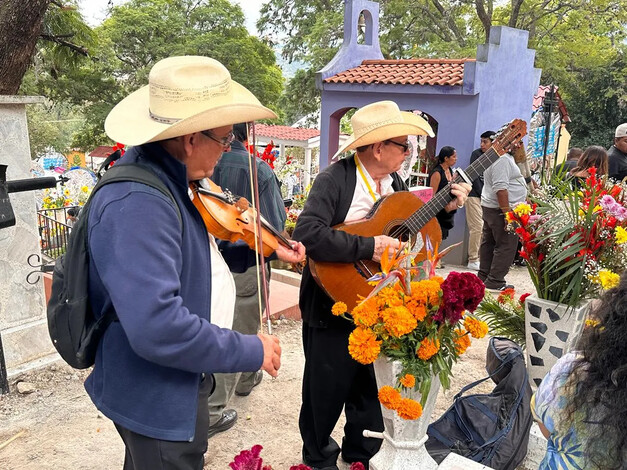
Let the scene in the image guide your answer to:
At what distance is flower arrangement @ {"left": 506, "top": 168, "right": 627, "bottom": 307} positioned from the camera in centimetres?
316

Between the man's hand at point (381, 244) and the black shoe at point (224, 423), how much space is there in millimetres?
1482

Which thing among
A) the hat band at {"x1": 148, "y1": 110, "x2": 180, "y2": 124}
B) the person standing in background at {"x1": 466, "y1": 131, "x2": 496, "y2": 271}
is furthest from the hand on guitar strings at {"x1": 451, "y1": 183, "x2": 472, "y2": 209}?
the person standing in background at {"x1": 466, "y1": 131, "x2": 496, "y2": 271}

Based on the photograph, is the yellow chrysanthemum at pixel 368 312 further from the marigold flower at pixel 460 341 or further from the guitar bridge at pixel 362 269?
the guitar bridge at pixel 362 269

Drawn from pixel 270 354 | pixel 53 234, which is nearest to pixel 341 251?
pixel 270 354

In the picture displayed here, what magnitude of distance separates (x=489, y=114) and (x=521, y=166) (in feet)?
5.01

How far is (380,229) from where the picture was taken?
2.76 meters

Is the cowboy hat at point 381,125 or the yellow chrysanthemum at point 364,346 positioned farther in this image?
the cowboy hat at point 381,125

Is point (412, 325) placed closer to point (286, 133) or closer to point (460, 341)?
point (460, 341)

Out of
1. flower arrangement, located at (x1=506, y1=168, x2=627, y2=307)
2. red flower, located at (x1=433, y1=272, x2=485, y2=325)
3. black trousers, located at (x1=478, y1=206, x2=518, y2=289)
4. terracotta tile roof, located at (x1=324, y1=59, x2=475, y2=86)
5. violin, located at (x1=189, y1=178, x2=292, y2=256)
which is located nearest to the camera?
violin, located at (x1=189, y1=178, x2=292, y2=256)

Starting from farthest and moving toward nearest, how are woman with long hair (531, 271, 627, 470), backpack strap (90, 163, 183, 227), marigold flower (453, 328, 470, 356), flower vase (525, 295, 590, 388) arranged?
1. flower vase (525, 295, 590, 388)
2. marigold flower (453, 328, 470, 356)
3. backpack strap (90, 163, 183, 227)
4. woman with long hair (531, 271, 627, 470)

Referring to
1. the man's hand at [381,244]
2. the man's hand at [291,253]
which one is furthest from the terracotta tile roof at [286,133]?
the man's hand at [291,253]

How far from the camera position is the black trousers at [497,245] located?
6422 mm

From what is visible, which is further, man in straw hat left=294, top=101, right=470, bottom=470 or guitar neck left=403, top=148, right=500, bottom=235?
guitar neck left=403, top=148, right=500, bottom=235

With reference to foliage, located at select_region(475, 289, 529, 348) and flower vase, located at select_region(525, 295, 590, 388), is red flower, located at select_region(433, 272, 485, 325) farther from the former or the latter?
foliage, located at select_region(475, 289, 529, 348)
